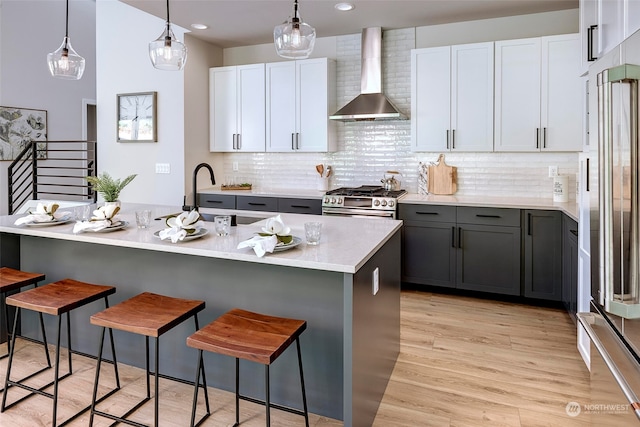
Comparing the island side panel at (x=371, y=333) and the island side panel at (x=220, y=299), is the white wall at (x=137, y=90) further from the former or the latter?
the island side panel at (x=371, y=333)

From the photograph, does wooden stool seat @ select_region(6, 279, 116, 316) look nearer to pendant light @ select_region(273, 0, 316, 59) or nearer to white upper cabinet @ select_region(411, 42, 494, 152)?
pendant light @ select_region(273, 0, 316, 59)

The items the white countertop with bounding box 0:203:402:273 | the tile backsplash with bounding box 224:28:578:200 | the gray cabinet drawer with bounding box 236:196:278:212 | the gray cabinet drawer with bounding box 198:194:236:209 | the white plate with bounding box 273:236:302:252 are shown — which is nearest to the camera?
the white countertop with bounding box 0:203:402:273

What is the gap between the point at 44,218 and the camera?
8.85 feet

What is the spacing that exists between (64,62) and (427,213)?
316cm

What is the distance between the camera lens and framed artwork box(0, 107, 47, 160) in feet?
20.9

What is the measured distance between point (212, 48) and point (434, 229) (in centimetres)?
348

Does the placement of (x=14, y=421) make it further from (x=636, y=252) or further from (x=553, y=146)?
(x=553, y=146)

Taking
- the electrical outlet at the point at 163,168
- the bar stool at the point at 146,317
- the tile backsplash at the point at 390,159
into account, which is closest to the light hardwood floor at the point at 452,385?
the bar stool at the point at 146,317

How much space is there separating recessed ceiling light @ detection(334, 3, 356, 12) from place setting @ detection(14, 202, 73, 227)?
2.87m

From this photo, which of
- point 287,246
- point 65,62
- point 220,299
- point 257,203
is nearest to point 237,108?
point 257,203

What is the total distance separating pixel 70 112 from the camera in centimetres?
731

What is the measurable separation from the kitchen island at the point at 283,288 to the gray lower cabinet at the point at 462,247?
1.50 meters

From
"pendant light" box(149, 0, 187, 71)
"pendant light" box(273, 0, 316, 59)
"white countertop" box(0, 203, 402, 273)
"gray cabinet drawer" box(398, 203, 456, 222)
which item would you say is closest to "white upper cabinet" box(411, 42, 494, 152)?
"gray cabinet drawer" box(398, 203, 456, 222)

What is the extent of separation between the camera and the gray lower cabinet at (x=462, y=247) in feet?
12.9
